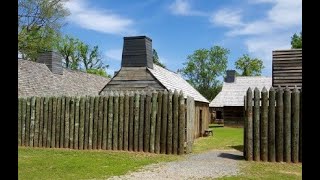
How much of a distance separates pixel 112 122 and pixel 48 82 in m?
14.3

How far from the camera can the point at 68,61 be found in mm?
61844

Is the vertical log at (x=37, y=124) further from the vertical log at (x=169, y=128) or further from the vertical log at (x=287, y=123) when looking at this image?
the vertical log at (x=287, y=123)

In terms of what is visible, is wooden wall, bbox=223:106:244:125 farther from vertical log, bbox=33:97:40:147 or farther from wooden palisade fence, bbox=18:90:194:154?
vertical log, bbox=33:97:40:147

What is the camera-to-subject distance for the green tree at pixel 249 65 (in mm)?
70062

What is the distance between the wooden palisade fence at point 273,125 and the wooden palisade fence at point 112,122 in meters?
2.54

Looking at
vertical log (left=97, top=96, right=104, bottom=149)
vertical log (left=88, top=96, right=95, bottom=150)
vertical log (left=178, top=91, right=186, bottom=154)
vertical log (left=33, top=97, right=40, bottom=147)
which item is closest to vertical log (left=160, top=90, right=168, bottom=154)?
vertical log (left=178, top=91, right=186, bottom=154)

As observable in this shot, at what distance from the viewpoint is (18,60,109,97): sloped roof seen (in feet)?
75.6

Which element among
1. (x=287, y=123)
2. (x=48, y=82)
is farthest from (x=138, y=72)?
(x=287, y=123)

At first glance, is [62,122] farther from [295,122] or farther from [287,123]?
[295,122]

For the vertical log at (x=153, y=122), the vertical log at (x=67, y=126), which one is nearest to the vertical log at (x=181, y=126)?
the vertical log at (x=153, y=122)

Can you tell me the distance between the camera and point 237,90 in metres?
41.2
